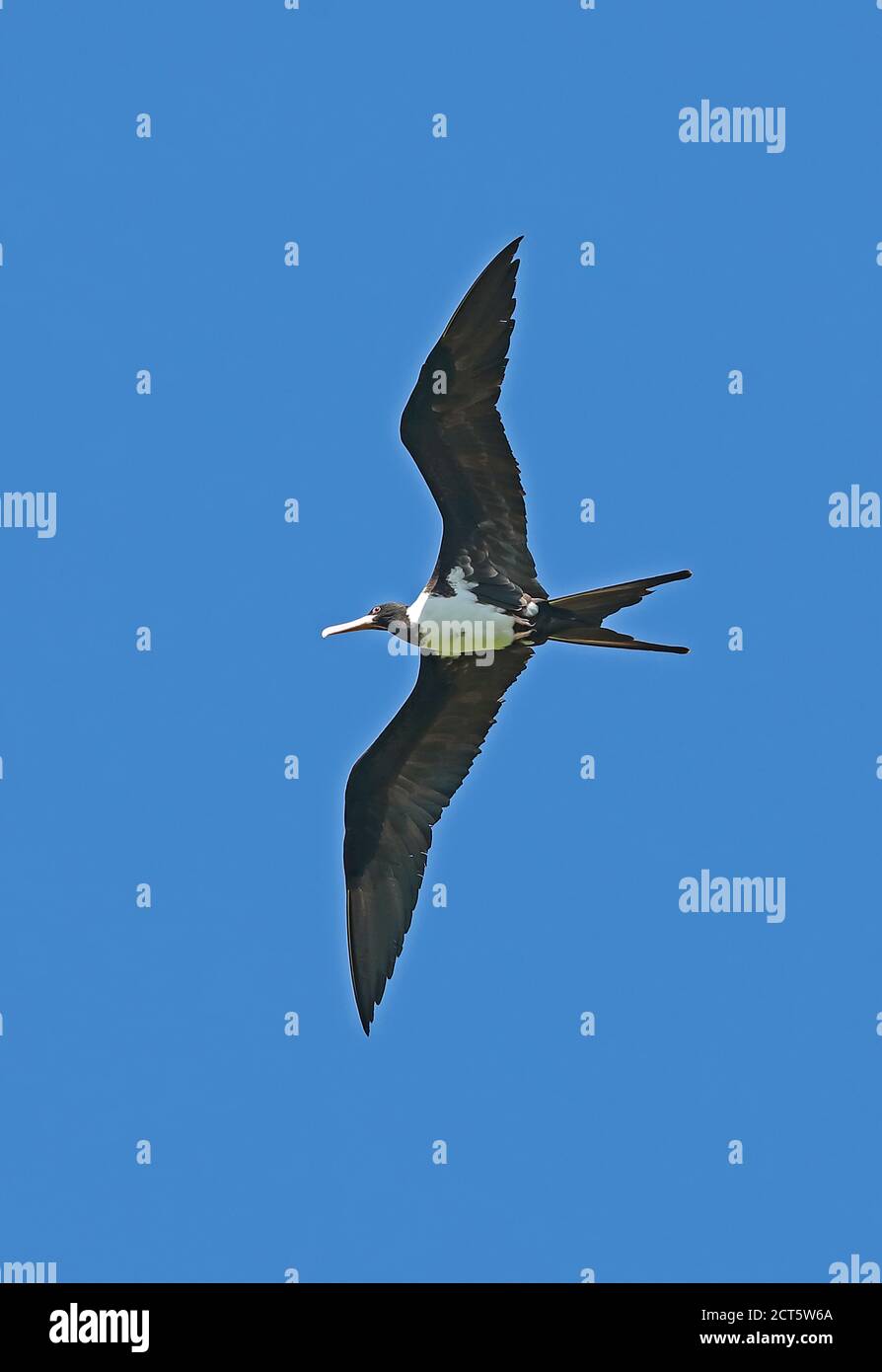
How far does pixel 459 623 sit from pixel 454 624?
0.12 feet

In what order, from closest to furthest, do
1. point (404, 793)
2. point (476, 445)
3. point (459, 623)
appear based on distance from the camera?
point (476, 445) < point (459, 623) < point (404, 793)

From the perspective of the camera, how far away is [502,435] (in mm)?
11805

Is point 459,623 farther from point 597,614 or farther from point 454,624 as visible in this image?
point 597,614

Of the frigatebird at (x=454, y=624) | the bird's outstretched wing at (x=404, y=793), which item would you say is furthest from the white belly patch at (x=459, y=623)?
the bird's outstretched wing at (x=404, y=793)

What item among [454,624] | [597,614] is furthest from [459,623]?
[597,614]

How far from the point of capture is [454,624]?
12.5m

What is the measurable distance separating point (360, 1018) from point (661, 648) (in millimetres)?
2787

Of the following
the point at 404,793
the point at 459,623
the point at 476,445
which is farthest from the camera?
the point at 404,793

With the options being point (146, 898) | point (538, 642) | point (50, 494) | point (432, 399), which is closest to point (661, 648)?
point (538, 642)
